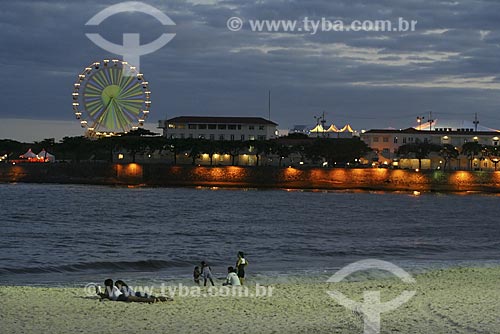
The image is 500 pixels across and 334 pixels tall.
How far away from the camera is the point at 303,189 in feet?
229

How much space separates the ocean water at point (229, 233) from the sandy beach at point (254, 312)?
346 cm

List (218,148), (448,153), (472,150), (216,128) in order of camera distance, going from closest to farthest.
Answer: (218,148), (448,153), (472,150), (216,128)

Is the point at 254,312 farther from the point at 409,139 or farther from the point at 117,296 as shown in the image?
the point at 409,139

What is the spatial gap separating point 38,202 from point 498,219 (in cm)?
3007

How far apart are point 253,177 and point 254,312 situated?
57.5 m

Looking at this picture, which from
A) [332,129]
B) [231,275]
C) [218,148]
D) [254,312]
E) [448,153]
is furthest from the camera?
[332,129]

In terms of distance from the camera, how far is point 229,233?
33.8 meters

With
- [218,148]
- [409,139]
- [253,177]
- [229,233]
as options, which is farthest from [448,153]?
[229,233]

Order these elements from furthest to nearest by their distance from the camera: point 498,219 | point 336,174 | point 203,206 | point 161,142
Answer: point 161,142 < point 336,174 < point 203,206 < point 498,219

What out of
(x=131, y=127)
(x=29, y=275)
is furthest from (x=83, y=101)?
(x=29, y=275)

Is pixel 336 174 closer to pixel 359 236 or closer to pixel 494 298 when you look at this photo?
pixel 359 236

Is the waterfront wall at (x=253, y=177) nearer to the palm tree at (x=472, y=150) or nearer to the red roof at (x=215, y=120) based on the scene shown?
the palm tree at (x=472, y=150)

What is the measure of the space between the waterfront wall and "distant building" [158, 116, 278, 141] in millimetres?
23495

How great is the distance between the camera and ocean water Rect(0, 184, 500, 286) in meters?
21.9
